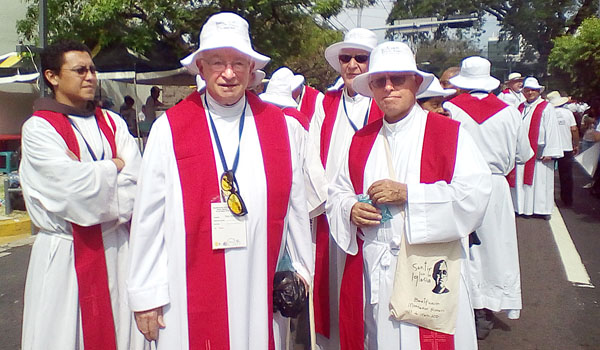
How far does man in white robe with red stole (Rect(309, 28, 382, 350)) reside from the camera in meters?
3.85

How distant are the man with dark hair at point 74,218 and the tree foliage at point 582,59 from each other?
7182 millimetres

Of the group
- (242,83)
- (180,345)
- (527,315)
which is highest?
(242,83)

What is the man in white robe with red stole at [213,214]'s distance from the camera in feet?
8.18

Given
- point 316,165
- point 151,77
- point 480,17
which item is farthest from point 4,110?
point 480,17

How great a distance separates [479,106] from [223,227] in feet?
10.4

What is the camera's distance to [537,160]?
31.2 ft

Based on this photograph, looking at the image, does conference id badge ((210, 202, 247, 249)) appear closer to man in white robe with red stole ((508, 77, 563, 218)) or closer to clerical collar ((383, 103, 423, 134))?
clerical collar ((383, 103, 423, 134))

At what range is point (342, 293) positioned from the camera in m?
3.14

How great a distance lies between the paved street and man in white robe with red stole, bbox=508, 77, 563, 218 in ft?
2.83

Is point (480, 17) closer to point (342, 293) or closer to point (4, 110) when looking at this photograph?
point (4, 110)

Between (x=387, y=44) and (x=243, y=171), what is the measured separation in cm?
95

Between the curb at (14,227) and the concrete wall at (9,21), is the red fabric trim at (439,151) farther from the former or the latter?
the concrete wall at (9,21)

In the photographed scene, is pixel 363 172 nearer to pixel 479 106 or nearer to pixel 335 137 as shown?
pixel 335 137

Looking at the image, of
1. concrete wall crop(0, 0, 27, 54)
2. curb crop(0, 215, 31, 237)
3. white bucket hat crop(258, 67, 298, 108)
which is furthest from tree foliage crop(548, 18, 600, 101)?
concrete wall crop(0, 0, 27, 54)
